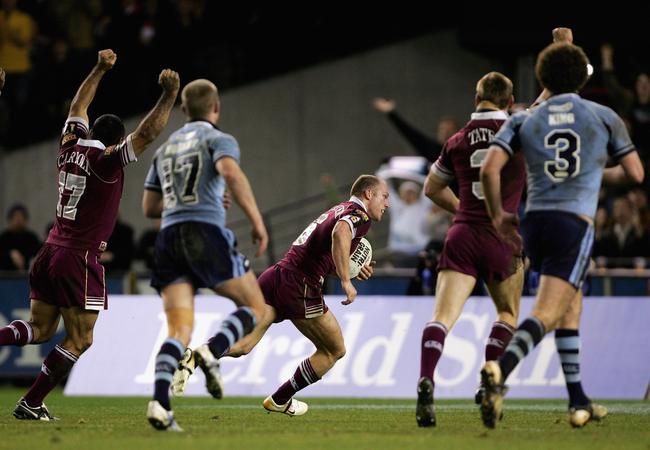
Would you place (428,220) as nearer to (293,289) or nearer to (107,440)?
(293,289)

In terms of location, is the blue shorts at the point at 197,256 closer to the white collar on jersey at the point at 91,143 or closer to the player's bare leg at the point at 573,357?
the white collar on jersey at the point at 91,143

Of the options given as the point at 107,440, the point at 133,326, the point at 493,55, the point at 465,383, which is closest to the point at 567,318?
the point at 107,440

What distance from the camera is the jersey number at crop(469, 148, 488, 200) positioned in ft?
30.4

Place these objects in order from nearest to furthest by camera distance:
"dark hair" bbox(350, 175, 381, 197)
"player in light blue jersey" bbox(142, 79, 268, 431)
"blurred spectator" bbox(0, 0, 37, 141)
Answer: "player in light blue jersey" bbox(142, 79, 268, 431) < "dark hair" bbox(350, 175, 381, 197) < "blurred spectator" bbox(0, 0, 37, 141)

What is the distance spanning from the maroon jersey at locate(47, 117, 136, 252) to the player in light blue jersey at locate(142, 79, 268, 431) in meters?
1.55

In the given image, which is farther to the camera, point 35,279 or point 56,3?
point 56,3

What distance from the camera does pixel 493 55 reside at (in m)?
21.3

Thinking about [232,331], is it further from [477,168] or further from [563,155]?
[563,155]

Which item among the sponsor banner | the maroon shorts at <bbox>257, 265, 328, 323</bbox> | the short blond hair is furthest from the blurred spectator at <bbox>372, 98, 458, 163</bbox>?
the short blond hair

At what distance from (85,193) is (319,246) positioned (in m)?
1.90

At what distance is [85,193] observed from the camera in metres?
9.98

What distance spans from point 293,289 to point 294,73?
1186cm

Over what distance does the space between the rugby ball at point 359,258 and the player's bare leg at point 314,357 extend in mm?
432

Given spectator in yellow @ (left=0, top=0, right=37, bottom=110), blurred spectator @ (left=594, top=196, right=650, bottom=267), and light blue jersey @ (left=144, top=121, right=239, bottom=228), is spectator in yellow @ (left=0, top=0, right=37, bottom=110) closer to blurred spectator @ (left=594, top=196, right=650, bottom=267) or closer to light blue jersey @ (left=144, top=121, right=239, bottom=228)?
blurred spectator @ (left=594, top=196, right=650, bottom=267)
